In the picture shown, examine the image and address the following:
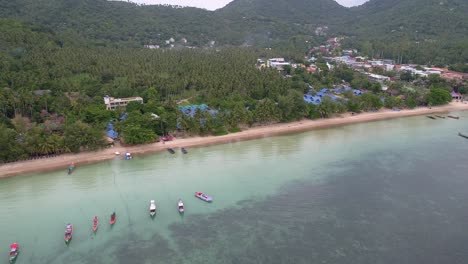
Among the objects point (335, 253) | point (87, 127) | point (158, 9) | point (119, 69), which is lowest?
point (335, 253)

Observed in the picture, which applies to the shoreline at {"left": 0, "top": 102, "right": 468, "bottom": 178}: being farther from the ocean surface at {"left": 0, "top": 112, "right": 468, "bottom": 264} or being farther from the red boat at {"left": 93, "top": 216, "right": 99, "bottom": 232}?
the red boat at {"left": 93, "top": 216, "right": 99, "bottom": 232}

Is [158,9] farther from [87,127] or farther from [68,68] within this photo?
[87,127]

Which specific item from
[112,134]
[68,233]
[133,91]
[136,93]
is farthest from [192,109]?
[68,233]

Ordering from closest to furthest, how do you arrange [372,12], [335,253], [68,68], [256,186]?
[335,253] → [256,186] → [68,68] → [372,12]

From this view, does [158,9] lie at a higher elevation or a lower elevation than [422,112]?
higher

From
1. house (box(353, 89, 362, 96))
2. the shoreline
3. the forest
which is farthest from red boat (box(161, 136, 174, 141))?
house (box(353, 89, 362, 96))

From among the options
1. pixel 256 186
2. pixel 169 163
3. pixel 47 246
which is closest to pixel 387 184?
pixel 256 186
